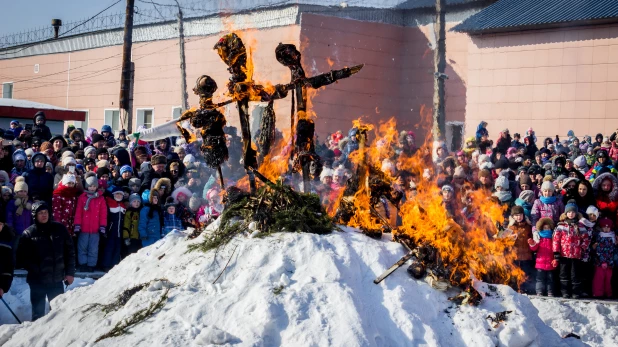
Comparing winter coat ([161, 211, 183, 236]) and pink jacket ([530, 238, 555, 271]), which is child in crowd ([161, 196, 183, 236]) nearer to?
winter coat ([161, 211, 183, 236])

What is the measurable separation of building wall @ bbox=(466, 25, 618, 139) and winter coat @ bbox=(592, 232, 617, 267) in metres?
9.85

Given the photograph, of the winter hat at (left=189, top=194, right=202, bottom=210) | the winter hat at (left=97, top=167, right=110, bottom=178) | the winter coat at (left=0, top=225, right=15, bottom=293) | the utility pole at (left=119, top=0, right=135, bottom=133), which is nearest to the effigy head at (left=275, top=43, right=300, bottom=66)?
the winter coat at (left=0, top=225, right=15, bottom=293)

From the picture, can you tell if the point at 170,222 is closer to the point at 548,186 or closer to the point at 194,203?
the point at 194,203

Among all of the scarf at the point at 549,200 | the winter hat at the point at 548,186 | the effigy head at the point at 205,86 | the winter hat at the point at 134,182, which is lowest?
the scarf at the point at 549,200

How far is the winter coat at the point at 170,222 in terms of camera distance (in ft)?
42.3

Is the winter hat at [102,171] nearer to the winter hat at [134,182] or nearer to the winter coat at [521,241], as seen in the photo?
the winter hat at [134,182]

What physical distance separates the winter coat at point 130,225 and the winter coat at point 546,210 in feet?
20.0

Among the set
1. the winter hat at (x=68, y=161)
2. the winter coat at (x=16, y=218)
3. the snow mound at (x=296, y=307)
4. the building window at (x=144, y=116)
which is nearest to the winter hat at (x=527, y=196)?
the snow mound at (x=296, y=307)

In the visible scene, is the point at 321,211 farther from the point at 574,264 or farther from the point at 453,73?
the point at 453,73

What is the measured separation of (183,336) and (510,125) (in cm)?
1789

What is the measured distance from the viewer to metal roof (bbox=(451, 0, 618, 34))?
2195 centimetres

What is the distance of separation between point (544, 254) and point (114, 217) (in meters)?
6.56

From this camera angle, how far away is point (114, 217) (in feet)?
42.0

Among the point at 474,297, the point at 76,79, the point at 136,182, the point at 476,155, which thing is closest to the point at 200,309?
the point at 474,297
